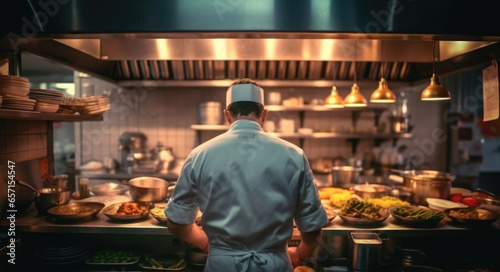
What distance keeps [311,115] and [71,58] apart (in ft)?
12.7

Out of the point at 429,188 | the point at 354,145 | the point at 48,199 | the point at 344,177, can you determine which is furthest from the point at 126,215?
the point at 354,145

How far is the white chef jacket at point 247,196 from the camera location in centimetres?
179

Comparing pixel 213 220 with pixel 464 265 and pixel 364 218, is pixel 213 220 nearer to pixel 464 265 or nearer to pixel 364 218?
pixel 364 218

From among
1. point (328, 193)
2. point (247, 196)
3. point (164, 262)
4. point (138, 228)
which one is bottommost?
point (164, 262)

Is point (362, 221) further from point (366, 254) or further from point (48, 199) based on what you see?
point (48, 199)

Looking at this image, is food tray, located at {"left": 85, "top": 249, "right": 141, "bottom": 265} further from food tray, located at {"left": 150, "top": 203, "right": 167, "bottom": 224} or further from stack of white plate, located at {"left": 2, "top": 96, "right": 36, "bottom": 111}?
stack of white plate, located at {"left": 2, "top": 96, "right": 36, "bottom": 111}

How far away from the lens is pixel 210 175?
1.81 meters

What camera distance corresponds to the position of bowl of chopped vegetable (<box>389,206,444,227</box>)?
2.49 m

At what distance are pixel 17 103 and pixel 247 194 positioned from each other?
1.77 meters

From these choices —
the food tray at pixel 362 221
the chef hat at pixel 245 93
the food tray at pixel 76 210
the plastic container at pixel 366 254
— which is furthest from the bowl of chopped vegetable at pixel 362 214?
the food tray at pixel 76 210

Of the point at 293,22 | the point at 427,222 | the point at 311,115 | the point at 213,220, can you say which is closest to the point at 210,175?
the point at 213,220

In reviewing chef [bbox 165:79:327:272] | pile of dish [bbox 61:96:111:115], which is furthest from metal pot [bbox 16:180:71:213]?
chef [bbox 165:79:327:272]

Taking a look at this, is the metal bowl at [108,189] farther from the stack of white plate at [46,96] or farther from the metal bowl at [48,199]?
the stack of white plate at [46,96]

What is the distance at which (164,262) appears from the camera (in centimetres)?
263
